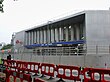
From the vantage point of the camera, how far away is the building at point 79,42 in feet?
93.1

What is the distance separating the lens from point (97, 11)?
4341 centimetres

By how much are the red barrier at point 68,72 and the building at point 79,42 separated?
523 inches

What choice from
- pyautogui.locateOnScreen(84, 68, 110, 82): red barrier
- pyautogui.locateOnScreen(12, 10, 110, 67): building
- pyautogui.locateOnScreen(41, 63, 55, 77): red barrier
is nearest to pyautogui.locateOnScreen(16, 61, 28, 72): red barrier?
pyautogui.locateOnScreen(41, 63, 55, 77): red barrier

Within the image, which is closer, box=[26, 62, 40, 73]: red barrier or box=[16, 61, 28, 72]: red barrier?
box=[26, 62, 40, 73]: red barrier

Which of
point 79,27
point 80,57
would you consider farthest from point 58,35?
point 80,57

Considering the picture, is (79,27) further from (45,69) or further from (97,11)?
(45,69)

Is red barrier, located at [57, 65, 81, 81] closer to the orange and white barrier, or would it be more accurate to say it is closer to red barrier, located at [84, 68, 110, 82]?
the orange and white barrier

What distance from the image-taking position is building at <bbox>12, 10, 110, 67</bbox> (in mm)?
28380

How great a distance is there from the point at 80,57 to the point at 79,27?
28.4 m

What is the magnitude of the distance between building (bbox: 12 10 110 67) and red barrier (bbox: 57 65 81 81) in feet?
43.6

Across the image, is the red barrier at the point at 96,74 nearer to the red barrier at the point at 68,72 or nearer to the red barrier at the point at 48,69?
the red barrier at the point at 68,72

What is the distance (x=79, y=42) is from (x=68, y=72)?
121ft

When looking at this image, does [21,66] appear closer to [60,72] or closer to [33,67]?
[33,67]

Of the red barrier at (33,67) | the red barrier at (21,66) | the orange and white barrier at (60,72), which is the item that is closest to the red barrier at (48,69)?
the orange and white barrier at (60,72)
